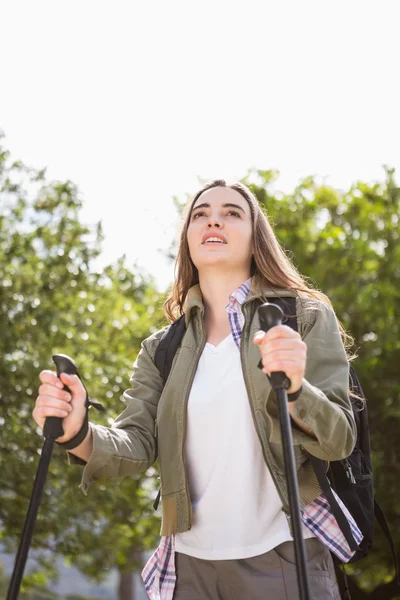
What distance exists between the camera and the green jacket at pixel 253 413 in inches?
112

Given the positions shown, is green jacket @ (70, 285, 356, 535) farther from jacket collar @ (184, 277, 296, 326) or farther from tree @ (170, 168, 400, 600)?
tree @ (170, 168, 400, 600)

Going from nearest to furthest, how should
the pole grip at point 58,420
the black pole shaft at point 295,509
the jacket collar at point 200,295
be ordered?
the black pole shaft at point 295,509 < the pole grip at point 58,420 < the jacket collar at point 200,295

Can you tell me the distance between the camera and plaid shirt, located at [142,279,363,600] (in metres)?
3.02

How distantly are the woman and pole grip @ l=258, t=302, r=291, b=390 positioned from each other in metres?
0.12

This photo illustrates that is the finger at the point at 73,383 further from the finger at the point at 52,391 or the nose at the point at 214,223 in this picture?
the nose at the point at 214,223

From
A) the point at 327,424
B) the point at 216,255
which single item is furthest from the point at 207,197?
the point at 327,424

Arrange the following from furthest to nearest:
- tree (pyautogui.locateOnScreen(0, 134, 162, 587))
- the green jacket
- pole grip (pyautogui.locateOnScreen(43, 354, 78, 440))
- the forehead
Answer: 1. tree (pyautogui.locateOnScreen(0, 134, 162, 587))
2. the forehead
3. the green jacket
4. pole grip (pyautogui.locateOnScreen(43, 354, 78, 440))

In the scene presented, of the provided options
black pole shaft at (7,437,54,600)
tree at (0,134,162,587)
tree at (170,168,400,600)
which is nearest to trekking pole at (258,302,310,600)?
black pole shaft at (7,437,54,600)

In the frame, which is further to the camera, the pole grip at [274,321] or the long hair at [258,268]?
the long hair at [258,268]

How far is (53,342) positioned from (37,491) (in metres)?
10.1

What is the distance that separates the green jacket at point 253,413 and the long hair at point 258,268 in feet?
0.35

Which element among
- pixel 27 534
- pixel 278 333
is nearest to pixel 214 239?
pixel 278 333

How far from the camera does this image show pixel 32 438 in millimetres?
12016

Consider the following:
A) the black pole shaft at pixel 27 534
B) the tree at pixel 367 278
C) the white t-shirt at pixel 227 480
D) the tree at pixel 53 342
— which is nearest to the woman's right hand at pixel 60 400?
the black pole shaft at pixel 27 534
